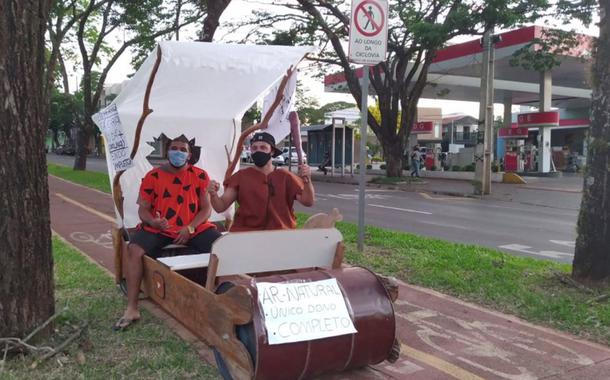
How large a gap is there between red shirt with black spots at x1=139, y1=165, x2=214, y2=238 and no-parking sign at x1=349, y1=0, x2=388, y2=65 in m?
2.45

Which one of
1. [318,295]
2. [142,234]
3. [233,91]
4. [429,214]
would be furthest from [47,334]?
[429,214]

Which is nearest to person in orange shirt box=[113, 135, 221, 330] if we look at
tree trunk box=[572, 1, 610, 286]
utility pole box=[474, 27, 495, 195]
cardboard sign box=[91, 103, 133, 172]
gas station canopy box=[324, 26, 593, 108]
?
cardboard sign box=[91, 103, 133, 172]

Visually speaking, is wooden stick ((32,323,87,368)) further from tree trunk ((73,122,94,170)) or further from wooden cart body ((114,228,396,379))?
tree trunk ((73,122,94,170))

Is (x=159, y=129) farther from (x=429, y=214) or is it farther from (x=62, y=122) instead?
(x=62, y=122)

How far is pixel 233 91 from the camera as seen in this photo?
567cm

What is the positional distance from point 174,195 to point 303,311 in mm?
2303

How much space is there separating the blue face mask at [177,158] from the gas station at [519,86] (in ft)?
51.0

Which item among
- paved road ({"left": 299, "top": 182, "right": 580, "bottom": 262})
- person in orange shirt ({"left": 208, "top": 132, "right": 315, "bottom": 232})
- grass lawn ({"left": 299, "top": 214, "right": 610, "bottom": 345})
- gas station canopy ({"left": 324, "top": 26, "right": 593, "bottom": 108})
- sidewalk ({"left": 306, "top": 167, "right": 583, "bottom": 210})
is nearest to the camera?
person in orange shirt ({"left": 208, "top": 132, "right": 315, "bottom": 232})

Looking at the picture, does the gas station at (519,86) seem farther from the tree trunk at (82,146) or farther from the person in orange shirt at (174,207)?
the person in orange shirt at (174,207)

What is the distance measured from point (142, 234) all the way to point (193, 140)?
131cm

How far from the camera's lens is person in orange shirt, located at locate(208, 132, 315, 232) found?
15.0 ft

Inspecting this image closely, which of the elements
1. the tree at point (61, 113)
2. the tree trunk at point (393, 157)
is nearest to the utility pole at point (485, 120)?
the tree trunk at point (393, 157)

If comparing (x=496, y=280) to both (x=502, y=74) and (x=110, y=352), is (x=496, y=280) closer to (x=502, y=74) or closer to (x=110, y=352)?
(x=110, y=352)

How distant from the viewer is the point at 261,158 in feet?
14.9
